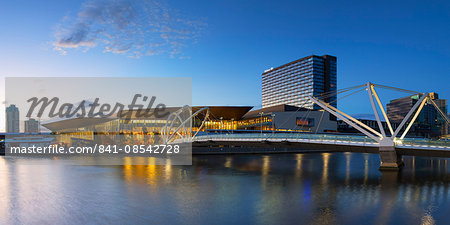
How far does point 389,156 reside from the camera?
40094 mm

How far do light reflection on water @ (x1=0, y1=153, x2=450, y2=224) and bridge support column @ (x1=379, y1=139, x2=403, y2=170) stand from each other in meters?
3.10

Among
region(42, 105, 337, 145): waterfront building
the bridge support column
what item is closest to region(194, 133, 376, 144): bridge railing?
the bridge support column

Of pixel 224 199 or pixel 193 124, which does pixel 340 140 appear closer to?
pixel 224 199

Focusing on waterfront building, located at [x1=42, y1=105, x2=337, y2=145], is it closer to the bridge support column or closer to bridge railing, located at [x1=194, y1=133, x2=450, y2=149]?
bridge railing, located at [x1=194, y1=133, x2=450, y2=149]

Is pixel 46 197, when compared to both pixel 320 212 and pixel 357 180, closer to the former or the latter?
pixel 320 212

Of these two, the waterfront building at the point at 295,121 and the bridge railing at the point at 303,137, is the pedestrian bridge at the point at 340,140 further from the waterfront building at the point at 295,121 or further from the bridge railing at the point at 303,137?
the waterfront building at the point at 295,121

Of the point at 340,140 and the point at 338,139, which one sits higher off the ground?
the point at 338,139

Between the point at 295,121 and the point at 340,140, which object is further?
the point at 295,121

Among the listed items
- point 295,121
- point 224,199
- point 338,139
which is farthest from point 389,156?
point 295,121

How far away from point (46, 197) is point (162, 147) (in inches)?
2197

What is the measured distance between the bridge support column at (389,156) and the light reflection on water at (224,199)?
310 centimetres

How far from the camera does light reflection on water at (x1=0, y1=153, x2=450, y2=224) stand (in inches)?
763

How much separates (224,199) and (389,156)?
2505 centimetres

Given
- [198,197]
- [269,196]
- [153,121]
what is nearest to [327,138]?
[269,196]
